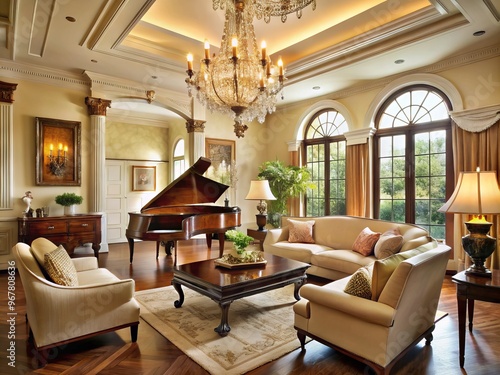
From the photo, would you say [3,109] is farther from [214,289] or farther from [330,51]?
[330,51]

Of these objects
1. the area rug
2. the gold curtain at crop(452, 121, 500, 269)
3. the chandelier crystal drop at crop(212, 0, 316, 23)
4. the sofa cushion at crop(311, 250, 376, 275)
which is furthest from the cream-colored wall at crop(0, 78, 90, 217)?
the gold curtain at crop(452, 121, 500, 269)

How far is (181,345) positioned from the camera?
2602 millimetres

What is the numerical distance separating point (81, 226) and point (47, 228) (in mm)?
498

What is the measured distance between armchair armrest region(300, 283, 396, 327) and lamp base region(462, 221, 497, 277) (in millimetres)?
1089

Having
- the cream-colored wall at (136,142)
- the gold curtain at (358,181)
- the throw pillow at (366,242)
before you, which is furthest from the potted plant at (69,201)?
the gold curtain at (358,181)

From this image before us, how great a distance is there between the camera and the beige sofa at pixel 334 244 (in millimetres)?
3900

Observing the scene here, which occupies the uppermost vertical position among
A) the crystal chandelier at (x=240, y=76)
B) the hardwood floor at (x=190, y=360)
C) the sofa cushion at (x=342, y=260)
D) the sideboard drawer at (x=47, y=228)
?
the crystal chandelier at (x=240, y=76)

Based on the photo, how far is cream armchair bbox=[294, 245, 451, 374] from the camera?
2.03m

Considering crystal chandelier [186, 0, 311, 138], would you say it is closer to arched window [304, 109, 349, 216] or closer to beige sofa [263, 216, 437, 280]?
beige sofa [263, 216, 437, 280]

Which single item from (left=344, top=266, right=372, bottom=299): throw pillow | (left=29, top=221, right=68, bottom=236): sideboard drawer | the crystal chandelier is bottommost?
(left=344, top=266, right=372, bottom=299): throw pillow

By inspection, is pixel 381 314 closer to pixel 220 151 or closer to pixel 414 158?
pixel 414 158

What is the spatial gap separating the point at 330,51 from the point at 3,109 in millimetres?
5437

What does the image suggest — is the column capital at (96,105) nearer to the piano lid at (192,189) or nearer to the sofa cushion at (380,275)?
the piano lid at (192,189)

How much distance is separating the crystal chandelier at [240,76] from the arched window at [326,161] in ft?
10.5
